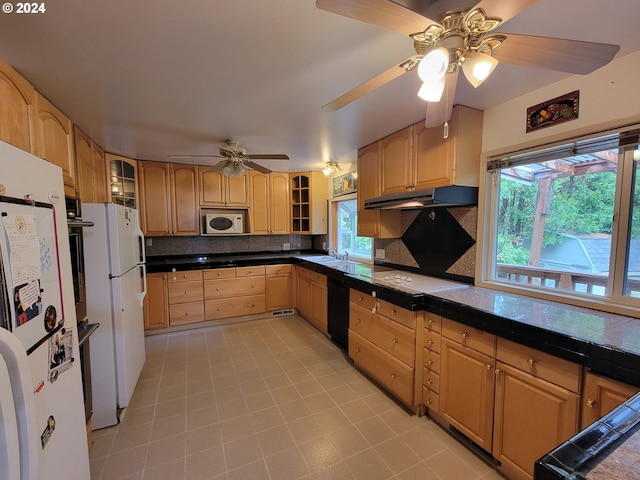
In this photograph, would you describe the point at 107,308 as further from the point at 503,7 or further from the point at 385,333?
the point at 503,7

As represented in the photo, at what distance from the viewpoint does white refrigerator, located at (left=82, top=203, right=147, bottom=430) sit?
1.83 meters

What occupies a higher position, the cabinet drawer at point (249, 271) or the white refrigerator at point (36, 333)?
the white refrigerator at point (36, 333)

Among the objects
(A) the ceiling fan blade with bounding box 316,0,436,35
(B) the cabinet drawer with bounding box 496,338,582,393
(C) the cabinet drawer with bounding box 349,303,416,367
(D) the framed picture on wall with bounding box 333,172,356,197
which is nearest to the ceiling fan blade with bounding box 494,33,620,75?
(A) the ceiling fan blade with bounding box 316,0,436,35

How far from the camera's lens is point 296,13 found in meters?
1.10

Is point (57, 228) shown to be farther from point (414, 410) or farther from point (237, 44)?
point (414, 410)

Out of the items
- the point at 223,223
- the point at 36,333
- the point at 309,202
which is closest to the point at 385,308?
the point at 36,333

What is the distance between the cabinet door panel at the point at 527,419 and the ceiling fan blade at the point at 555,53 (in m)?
1.34

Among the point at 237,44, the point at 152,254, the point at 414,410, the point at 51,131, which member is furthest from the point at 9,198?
the point at 152,254

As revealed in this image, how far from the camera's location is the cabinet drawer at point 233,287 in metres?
3.69

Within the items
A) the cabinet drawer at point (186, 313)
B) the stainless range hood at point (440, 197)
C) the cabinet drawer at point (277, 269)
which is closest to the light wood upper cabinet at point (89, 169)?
the cabinet drawer at point (186, 313)

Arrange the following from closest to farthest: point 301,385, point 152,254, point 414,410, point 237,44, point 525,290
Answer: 1. point 237,44
2. point 525,290
3. point 414,410
4. point 301,385
5. point 152,254

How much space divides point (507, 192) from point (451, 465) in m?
1.84

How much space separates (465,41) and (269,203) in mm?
3615

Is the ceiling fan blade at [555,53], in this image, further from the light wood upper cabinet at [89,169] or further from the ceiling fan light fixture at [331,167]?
the light wood upper cabinet at [89,169]
